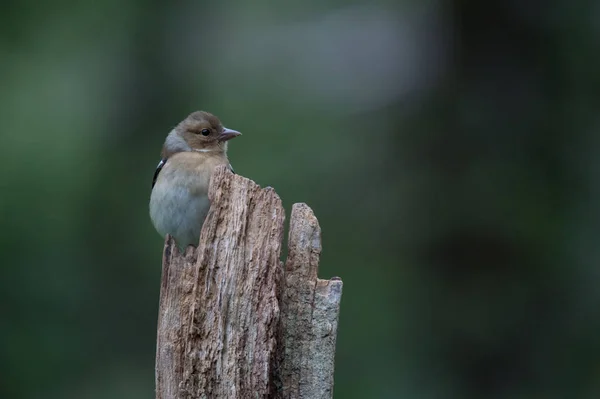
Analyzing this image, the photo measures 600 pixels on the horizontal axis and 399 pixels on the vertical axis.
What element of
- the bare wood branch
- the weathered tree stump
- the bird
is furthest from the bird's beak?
the bare wood branch

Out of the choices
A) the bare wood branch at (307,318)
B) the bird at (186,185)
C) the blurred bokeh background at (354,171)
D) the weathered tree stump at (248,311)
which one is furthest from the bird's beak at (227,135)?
the blurred bokeh background at (354,171)

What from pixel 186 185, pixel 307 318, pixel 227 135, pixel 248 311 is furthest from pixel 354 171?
pixel 248 311

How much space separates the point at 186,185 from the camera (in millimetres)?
6250

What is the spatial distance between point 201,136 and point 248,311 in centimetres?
323

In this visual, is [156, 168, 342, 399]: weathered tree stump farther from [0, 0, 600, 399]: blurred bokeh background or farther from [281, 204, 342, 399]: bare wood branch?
[0, 0, 600, 399]: blurred bokeh background

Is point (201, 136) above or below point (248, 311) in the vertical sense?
above

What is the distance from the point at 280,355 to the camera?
4066 mm

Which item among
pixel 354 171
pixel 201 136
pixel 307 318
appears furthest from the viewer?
pixel 354 171

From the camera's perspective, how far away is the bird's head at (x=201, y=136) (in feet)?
22.7

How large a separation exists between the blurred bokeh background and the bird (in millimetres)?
3065

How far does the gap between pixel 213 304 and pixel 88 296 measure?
680 cm

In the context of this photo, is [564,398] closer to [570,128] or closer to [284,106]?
[570,128]

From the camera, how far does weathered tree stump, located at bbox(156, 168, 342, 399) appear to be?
3.94 m

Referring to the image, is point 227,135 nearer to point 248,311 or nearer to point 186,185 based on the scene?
point 186,185
